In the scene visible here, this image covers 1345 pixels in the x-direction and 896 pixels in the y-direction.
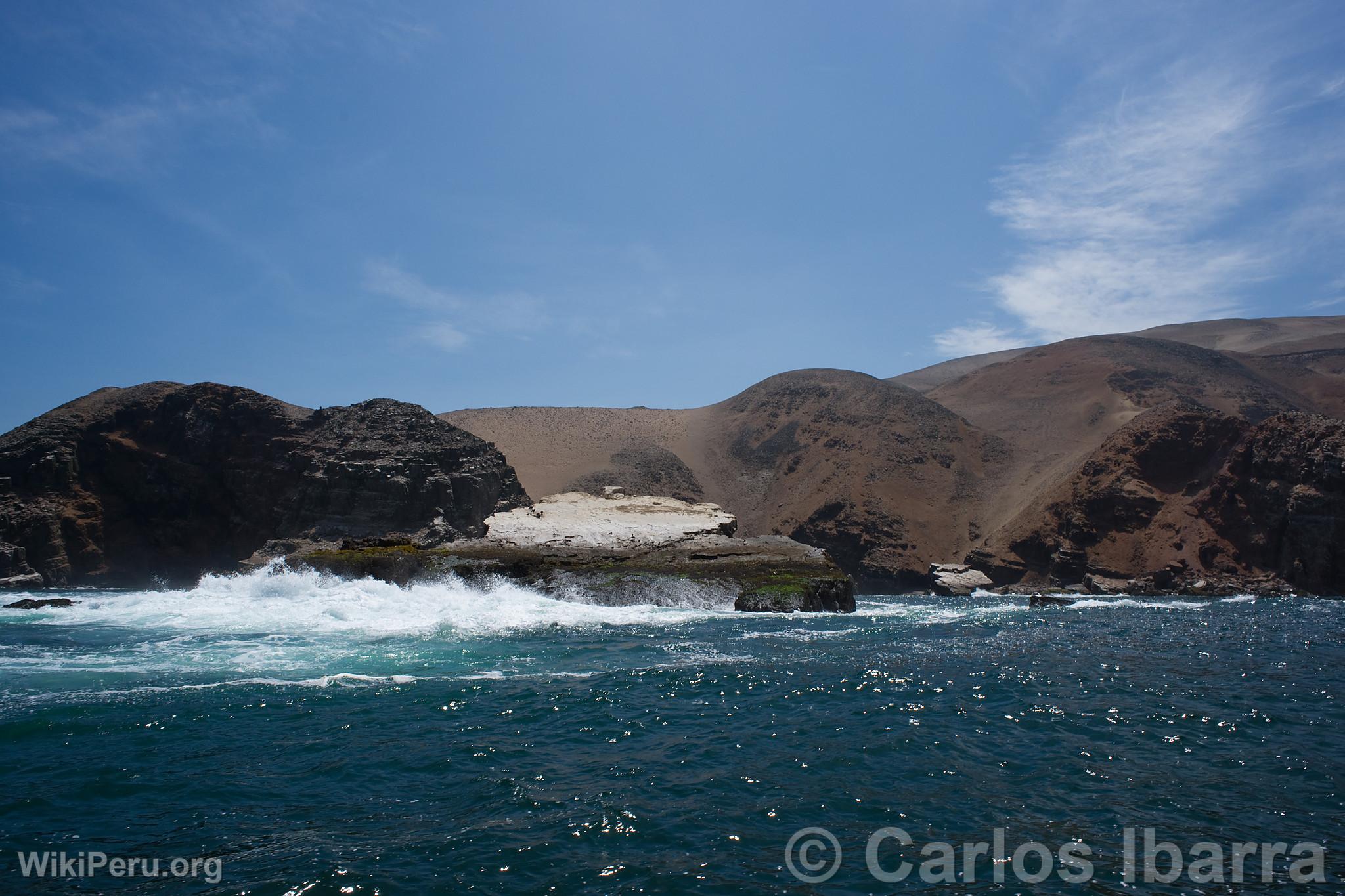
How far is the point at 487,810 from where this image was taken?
7.18 metres

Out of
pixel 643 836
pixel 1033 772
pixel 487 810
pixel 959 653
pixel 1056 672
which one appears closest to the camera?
pixel 643 836

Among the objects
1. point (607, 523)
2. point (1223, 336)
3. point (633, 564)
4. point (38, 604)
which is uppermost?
point (1223, 336)

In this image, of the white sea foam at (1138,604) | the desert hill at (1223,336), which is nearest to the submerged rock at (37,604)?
the white sea foam at (1138,604)

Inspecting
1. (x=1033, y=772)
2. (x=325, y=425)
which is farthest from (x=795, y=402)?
(x=1033, y=772)

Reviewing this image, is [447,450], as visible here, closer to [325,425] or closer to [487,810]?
[325,425]

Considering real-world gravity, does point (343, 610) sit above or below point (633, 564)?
below

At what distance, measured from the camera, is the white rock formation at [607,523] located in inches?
1361

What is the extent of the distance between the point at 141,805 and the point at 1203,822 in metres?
9.92

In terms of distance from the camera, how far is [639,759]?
28.9 feet

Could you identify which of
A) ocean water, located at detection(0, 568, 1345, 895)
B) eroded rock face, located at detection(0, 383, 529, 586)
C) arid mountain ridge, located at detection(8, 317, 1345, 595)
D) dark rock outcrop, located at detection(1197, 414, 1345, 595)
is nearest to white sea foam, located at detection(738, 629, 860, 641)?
ocean water, located at detection(0, 568, 1345, 895)

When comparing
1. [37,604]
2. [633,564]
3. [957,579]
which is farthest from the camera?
[957,579]

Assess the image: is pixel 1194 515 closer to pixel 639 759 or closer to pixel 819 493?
pixel 819 493

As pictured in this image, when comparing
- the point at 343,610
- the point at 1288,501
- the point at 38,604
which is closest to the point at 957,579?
the point at 1288,501

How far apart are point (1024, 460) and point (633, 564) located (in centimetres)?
5753
